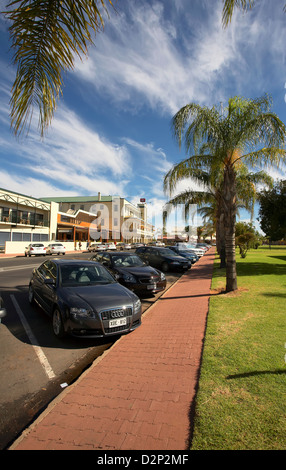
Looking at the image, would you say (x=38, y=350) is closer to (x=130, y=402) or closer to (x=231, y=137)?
(x=130, y=402)

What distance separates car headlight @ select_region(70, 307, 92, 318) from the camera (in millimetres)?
4230

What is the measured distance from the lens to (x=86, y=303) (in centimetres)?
437

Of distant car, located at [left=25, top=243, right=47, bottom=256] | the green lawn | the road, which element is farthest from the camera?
distant car, located at [left=25, top=243, right=47, bottom=256]

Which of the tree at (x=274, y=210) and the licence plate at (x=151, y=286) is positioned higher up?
the tree at (x=274, y=210)

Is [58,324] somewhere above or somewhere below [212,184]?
below

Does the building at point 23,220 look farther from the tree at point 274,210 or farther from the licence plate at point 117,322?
the licence plate at point 117,322

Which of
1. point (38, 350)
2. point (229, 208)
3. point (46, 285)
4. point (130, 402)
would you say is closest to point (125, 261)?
point (46, 285)

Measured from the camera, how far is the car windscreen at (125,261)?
8914 millimetres

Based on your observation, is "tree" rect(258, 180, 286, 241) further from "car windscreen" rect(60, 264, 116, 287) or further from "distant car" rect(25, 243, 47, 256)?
"distant car" rect(25, 243, 47, 256)

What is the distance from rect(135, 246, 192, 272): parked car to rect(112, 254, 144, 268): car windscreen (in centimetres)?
466

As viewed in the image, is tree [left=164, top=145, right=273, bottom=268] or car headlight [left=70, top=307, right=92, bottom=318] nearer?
car headlight [left=70, top=307, right=92, bottom=318]

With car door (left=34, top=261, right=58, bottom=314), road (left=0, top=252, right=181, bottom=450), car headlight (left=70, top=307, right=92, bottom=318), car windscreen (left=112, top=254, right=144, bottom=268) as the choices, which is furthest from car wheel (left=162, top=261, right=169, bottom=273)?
car headlight (left=70, top=307, right=92, bottom=318)

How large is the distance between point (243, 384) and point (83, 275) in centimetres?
396

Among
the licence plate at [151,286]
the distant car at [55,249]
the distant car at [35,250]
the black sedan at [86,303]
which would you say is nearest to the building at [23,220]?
the distant car at [35,250]
